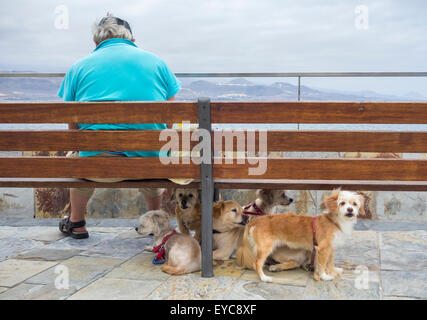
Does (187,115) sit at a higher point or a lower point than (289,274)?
higher

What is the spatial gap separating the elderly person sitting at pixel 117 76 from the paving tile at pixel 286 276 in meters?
1.17

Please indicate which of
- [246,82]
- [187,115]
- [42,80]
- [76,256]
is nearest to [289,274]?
[187,115]

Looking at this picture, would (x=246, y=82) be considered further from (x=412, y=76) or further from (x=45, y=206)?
(x=45, y=206)

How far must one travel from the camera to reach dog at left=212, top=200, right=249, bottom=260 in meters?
3.63

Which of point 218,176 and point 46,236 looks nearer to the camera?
point 218,176

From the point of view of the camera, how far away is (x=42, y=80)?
5.95m

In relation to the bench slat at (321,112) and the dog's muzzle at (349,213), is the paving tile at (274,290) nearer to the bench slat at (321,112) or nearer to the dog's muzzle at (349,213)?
the dog's muzzle at (349,213)

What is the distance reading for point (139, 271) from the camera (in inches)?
132

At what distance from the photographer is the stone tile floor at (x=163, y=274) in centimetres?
289

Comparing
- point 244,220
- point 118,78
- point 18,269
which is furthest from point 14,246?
point 244,220

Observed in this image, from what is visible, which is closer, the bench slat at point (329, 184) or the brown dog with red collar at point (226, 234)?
the bench slat at point (329, 184)

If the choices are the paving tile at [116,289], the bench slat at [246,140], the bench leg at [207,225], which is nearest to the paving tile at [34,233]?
the bench slat at [246,140]
